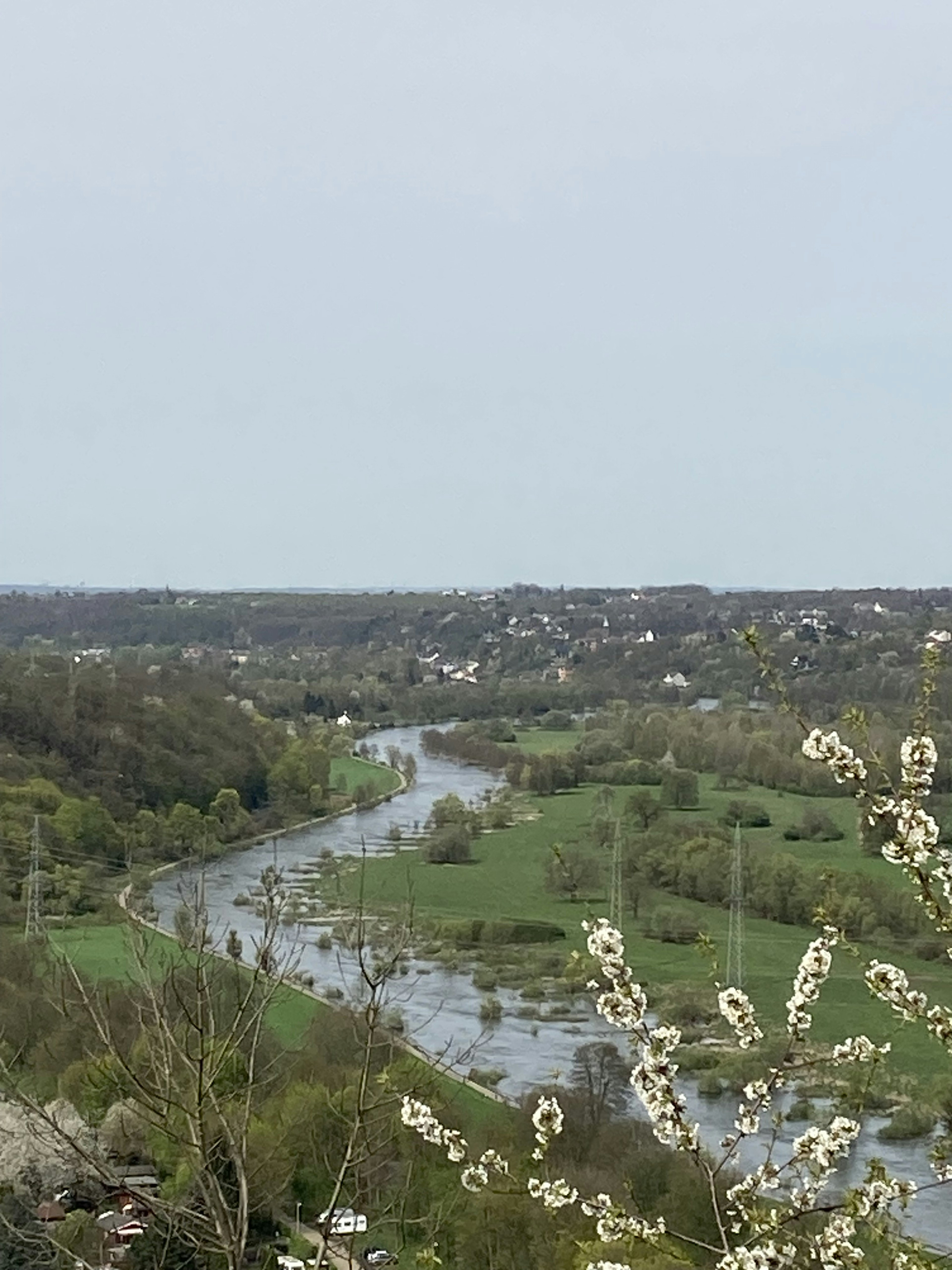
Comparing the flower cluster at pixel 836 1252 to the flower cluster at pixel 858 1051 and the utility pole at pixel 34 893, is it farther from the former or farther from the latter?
the utility pole at pixel 34 893

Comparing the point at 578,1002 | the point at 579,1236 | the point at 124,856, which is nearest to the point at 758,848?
the point at 578,1002

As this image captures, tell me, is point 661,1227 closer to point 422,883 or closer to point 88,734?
point 422,883

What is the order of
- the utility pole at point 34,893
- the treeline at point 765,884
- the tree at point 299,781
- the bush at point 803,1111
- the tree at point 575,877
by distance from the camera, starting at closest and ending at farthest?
the bush at point 803,1111, the utility pole at point 34,893, the treeline at point 765,884, the tree at point 575,877, the tree at point 299,781

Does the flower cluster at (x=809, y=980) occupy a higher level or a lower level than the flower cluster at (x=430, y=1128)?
higher

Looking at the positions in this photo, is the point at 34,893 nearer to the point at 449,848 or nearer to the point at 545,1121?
the point at 449,848

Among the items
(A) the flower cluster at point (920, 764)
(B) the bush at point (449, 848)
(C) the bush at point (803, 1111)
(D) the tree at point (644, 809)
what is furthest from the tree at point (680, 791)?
(A) the flower cluster at point (920, 764)

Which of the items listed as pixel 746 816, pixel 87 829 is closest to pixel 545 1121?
pixel 87 829
